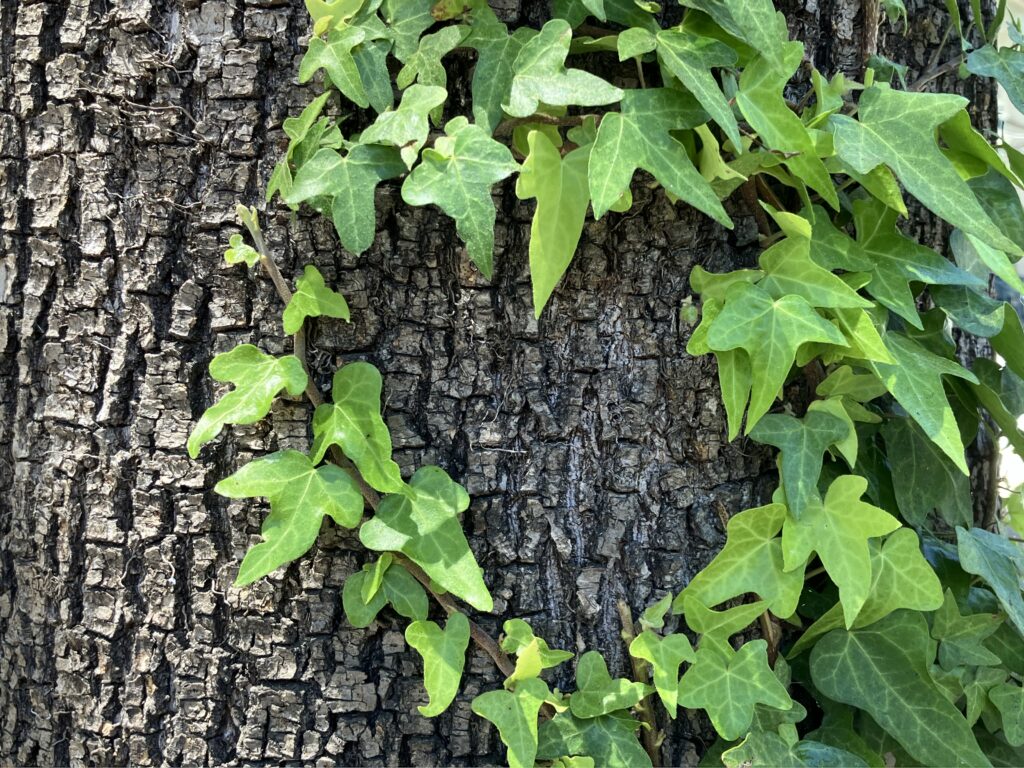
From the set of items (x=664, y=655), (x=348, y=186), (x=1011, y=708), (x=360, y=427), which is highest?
(x=348, y=186)

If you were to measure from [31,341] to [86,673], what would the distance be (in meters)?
0.36

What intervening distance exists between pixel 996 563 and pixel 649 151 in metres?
0.61

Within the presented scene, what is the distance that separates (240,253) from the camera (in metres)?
0.84

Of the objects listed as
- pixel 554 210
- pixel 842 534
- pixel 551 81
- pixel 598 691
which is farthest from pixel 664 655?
pixel 551 81

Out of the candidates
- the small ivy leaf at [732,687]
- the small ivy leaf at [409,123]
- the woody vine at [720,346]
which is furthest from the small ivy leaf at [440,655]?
the small ivy leaf at [409,123]

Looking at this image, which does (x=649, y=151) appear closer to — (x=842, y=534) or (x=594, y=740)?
(x=842, y=534)

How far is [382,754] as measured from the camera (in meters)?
0.90

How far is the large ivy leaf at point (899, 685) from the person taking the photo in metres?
0.89

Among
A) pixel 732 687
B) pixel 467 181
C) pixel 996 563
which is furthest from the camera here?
pixel 996 563

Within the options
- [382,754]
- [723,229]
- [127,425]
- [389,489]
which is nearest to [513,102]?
[723,229]

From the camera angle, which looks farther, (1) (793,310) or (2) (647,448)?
(2) (647,448)

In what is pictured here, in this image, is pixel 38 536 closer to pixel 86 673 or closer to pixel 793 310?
pixel 86 673

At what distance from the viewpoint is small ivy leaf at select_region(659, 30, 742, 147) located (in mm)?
758

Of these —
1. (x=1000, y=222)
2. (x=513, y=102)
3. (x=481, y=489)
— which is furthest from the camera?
(x=1000, y=222)
